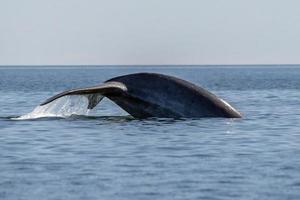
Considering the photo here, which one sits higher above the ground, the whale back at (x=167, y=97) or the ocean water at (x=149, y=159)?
the whale back at (x=167, y=97)

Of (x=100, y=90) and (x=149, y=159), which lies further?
(x=100, y=90)

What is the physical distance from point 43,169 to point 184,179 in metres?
3.16

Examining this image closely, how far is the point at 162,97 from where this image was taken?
83.9 feet

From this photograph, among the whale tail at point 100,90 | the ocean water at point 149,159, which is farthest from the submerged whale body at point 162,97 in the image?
the ocean water at point 149,159

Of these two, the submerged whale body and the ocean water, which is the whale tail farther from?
the ocean water

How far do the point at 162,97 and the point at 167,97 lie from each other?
0.54 ft

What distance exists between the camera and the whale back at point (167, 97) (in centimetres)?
2555

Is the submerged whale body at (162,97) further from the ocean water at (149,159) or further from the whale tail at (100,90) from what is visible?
the ocean water at (149,159)

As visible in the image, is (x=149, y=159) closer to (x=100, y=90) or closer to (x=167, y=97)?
(x=100, y=90)

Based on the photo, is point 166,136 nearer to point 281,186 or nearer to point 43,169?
point 43,169

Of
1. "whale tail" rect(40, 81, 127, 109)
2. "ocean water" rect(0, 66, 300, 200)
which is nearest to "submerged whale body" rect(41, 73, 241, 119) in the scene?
"whale tail" rect(40, 81, 127, 109)

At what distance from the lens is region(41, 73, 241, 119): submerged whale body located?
83.7 ft

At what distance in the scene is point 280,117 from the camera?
3106 centimetres

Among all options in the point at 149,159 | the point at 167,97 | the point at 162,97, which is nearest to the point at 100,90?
the point at 162,97
